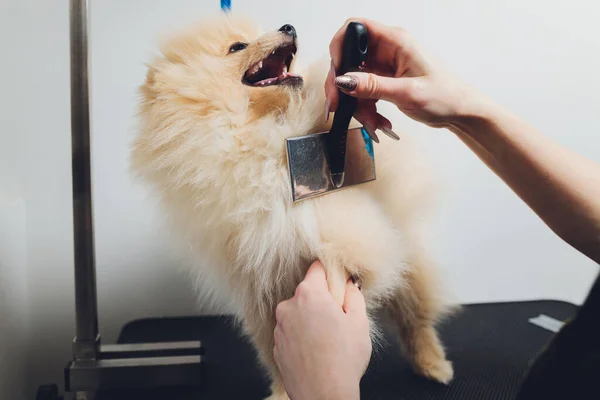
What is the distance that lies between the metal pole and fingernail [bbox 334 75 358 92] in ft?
1.52

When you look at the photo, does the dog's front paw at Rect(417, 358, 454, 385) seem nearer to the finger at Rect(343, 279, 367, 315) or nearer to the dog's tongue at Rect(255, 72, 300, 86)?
the finger at Rect(343, 279, 367, 315)

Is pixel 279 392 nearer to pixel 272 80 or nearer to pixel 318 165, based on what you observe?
pixel 318 165

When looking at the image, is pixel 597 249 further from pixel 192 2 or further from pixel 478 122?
pixel 192 2

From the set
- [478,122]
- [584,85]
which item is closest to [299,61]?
[478,122]

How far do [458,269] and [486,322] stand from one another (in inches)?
7.1

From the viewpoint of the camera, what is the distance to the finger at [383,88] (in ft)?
1.66

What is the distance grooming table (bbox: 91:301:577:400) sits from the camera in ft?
2.62

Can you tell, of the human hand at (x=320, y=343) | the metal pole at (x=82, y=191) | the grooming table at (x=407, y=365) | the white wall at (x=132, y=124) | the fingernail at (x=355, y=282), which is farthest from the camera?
the white wall at (x=132, y=124)

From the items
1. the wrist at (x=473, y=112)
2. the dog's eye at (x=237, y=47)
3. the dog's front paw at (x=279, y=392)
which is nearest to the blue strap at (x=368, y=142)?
the wrist at (x=473, y=112)

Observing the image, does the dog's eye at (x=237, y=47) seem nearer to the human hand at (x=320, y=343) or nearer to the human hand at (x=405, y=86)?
the human hand at (x=405, y=86)

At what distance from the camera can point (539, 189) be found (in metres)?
0.61

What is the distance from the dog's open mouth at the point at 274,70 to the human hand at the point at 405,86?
87 mm

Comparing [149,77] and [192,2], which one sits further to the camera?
[192,2]

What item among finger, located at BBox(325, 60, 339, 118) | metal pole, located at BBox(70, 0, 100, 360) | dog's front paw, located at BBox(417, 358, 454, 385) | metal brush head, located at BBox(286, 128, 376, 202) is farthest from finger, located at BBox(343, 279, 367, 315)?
metal pole, located at BBox(70, 0, 100, 360)
